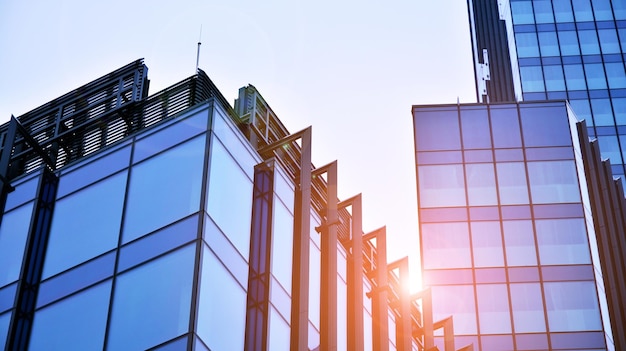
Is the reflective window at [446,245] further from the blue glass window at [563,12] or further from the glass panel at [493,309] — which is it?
the blue glass window at [563,12]

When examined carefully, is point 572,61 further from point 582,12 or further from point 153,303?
point 153,303

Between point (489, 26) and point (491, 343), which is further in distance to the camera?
point (489, 26)

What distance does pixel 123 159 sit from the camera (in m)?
29.7

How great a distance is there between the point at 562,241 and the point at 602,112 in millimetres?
→ 27166

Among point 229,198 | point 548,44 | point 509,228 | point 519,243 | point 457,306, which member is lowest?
point 229,198

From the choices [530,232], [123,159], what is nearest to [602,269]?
[530,232]

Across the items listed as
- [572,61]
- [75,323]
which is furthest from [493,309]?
[572,61]

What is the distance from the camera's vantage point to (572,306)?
50.4 metres

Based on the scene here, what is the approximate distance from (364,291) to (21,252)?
13.3 metres

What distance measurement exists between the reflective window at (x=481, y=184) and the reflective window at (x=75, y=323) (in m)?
30.2

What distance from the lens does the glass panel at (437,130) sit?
55.8 metres

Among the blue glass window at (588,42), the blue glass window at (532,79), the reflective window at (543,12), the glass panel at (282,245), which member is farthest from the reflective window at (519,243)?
the reflective window at (543,12)

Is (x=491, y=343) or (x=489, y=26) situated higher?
(x=489, y=26)

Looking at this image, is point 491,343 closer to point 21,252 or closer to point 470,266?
point 470,266
